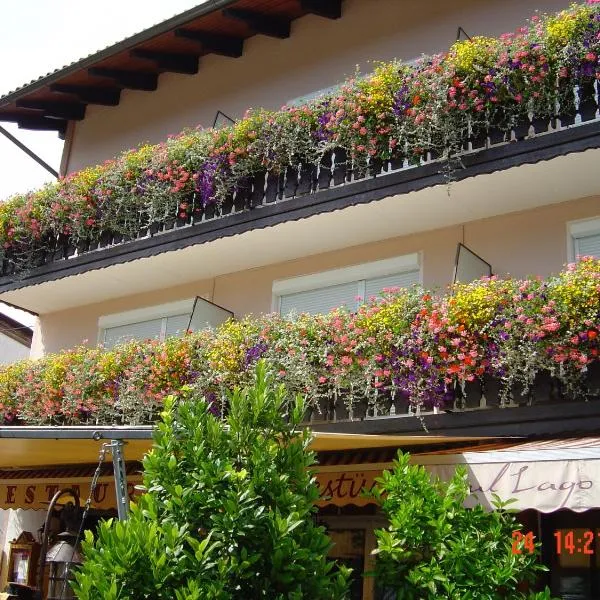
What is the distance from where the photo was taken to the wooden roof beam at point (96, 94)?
1920cm

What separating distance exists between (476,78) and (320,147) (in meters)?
2.47

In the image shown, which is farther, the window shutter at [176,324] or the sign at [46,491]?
the window shutter at [176,324]

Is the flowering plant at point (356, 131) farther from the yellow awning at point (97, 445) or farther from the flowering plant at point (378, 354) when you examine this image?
the yellow awning at point (97, 445)

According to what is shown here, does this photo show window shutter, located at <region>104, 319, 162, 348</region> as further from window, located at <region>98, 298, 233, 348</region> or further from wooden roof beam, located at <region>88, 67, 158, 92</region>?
wooden roof beam, located at <region>88, 67, 158, 92</region>

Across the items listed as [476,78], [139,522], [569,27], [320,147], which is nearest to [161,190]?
[320,147]

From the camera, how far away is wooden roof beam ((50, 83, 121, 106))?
19.2 m

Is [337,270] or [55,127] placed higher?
[55,127]

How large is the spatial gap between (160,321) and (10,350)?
9033 millimetres

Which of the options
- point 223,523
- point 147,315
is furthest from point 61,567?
point 147,315

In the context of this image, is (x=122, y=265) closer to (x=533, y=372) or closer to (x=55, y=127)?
(x=55, y=127)

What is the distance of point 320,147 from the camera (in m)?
13.6

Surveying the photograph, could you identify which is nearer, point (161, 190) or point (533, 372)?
point (533, 372)

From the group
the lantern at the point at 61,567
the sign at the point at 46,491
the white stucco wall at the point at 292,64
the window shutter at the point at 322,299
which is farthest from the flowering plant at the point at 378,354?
the white stucco wall at the point at 292,64

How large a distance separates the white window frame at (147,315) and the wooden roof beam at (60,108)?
4.49m
